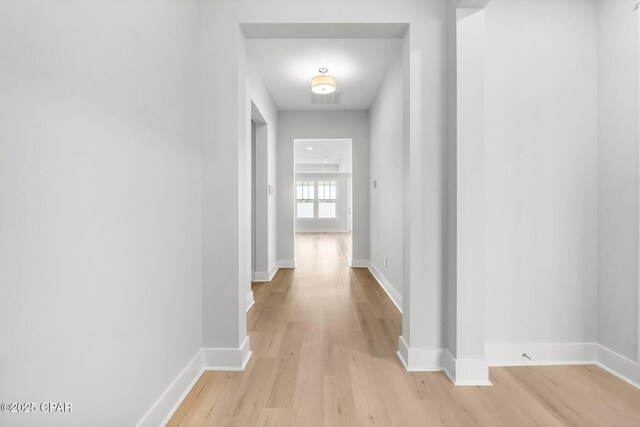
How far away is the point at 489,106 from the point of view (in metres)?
2.21

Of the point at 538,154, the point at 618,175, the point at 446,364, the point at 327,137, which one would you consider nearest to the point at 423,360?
the point at 446,364

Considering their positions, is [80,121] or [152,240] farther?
[152,240]

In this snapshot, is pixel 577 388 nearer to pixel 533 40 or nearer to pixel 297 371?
pixel 297 371

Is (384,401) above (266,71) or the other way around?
the other way around

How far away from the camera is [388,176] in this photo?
4008 millimetres

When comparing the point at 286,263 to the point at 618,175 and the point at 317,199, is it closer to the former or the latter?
the point at 618,175

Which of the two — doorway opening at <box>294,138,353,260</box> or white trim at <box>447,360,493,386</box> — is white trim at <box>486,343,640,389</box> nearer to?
white trim at <box>447,360,493,386</box>

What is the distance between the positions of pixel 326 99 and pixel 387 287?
118 inches

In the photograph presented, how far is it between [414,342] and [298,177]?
11338 millimetres

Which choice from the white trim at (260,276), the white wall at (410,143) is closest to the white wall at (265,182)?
the white trim at (260,276)

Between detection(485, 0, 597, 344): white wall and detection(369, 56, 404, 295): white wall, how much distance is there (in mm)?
1042

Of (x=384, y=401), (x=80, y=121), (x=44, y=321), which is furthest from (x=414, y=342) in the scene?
(x=80, y=121)

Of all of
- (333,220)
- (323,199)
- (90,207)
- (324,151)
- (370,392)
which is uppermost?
(324,151)

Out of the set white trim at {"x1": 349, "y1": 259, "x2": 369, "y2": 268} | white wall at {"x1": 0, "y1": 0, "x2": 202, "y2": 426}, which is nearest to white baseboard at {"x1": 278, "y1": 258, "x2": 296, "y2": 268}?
white trim at {"x1": 349, "y1": 259, "x2": 369, "y2": 268}
